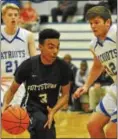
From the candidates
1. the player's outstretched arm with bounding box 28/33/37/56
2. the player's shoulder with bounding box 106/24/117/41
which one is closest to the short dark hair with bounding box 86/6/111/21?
the player's shoulder with bounding box 106/24/117/41

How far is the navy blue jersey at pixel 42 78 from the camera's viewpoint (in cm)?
560

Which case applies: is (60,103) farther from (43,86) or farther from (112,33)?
(112,33)

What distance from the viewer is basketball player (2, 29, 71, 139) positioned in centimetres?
555

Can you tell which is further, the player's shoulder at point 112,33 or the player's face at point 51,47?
the player's shoulder at point 112,33

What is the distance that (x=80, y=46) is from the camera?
16484 mm

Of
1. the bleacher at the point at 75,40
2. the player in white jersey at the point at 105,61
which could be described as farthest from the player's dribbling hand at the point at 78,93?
the bleacher at the point at 75,40

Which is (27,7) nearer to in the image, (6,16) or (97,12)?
(6,16)

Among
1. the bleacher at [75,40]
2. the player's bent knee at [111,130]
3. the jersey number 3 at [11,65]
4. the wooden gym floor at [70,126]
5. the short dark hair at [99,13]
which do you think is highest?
the short dark hair at [99,13]

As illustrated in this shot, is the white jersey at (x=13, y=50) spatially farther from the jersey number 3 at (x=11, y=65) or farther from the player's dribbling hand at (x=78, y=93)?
the player's dribbling hand at (x=78, y=93)

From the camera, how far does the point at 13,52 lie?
23.6 feet

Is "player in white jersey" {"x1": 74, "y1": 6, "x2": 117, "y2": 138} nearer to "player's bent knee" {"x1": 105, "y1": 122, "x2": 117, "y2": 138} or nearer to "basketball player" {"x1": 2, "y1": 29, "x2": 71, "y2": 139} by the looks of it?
"player's bent knee" {"x1": 105, "y1": 122, "x2": 117, "y2": 138}

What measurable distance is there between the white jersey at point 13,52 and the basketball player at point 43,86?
58.3 inches

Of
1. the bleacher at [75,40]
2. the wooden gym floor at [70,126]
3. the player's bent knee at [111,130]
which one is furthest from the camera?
the bleacher at [75,40]

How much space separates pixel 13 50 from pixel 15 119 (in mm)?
1992
